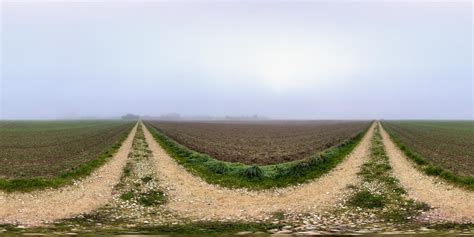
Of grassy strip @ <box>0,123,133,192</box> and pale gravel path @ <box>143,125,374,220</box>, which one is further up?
grassy strip @ <box>0,123,133,192</box>

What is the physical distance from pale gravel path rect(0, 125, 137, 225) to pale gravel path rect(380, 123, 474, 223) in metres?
18.1

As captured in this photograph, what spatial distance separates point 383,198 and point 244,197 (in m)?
8.24

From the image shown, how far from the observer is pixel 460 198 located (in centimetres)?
2275

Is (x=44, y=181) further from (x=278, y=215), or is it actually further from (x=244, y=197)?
(x=278, y=215)

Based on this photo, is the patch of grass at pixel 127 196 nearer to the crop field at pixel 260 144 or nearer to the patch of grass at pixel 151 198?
the patch of grass at pixel 151 198

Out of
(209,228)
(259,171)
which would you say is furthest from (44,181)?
(259,171)

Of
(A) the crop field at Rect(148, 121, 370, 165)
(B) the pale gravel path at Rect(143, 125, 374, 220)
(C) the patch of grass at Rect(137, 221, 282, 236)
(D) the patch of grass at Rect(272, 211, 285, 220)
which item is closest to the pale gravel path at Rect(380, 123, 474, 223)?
(B) the pale gravel path at Rect(143, 125, 374, 220)

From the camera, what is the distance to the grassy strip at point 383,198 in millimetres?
20250

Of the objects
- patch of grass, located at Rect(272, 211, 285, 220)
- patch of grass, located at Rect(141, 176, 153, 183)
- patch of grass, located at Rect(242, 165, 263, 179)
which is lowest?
patch of grass, located at Rect(272, 211, 285, 220)

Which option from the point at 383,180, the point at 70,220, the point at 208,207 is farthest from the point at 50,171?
the point at 383,180

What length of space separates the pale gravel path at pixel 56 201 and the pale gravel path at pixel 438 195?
18.1 meters

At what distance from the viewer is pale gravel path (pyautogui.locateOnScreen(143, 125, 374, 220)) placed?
20672 millimetres

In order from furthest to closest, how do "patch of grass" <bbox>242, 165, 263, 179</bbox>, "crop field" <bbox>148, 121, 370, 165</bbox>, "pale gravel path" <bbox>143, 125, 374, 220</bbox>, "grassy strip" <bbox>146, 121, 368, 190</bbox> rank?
"crop field" <bbox>148, 121, 370, 165</bbox> < "patch of grass" <bbox>242, 165, 263, 179</bbox> < "grassy strip" <bbox>146, 121, 368, 190</bbox> < "pale gravel path" <bbox>143, 125, 374, 220</bbox>

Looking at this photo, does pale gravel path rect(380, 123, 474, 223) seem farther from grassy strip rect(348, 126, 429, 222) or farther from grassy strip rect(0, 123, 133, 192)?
grassy strip rect(0, 123, 133, 192)
